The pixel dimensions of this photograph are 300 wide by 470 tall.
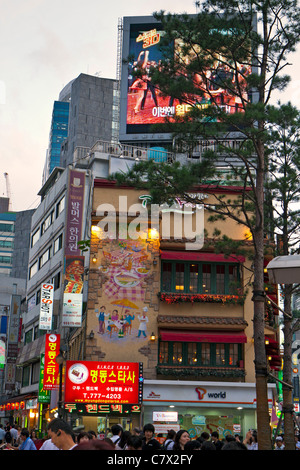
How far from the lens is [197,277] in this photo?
115 feet

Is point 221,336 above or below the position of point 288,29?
below

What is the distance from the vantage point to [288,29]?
18.8m

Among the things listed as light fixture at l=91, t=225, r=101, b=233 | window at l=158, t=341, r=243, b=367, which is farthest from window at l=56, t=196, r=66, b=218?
window at l=158, t=341, r=243, b=367

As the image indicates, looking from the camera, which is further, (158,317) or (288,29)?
(158,317)

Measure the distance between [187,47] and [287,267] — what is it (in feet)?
31.8

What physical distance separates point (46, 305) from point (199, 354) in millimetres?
11529

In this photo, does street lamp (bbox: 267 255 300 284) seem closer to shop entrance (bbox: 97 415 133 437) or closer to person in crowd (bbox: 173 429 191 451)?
person in crowd (bbox: 173 429 191 451)

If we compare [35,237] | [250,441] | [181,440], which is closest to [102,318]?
[250,441]

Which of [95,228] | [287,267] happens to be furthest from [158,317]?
[287,267]

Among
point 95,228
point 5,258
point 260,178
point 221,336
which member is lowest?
point 221,336

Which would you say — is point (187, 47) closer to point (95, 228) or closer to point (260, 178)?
point (260, 178)

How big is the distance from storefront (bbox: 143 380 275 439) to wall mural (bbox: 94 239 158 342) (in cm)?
310

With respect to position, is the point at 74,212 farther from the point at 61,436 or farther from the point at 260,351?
the point at 61,436

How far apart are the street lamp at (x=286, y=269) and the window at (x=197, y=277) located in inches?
924
